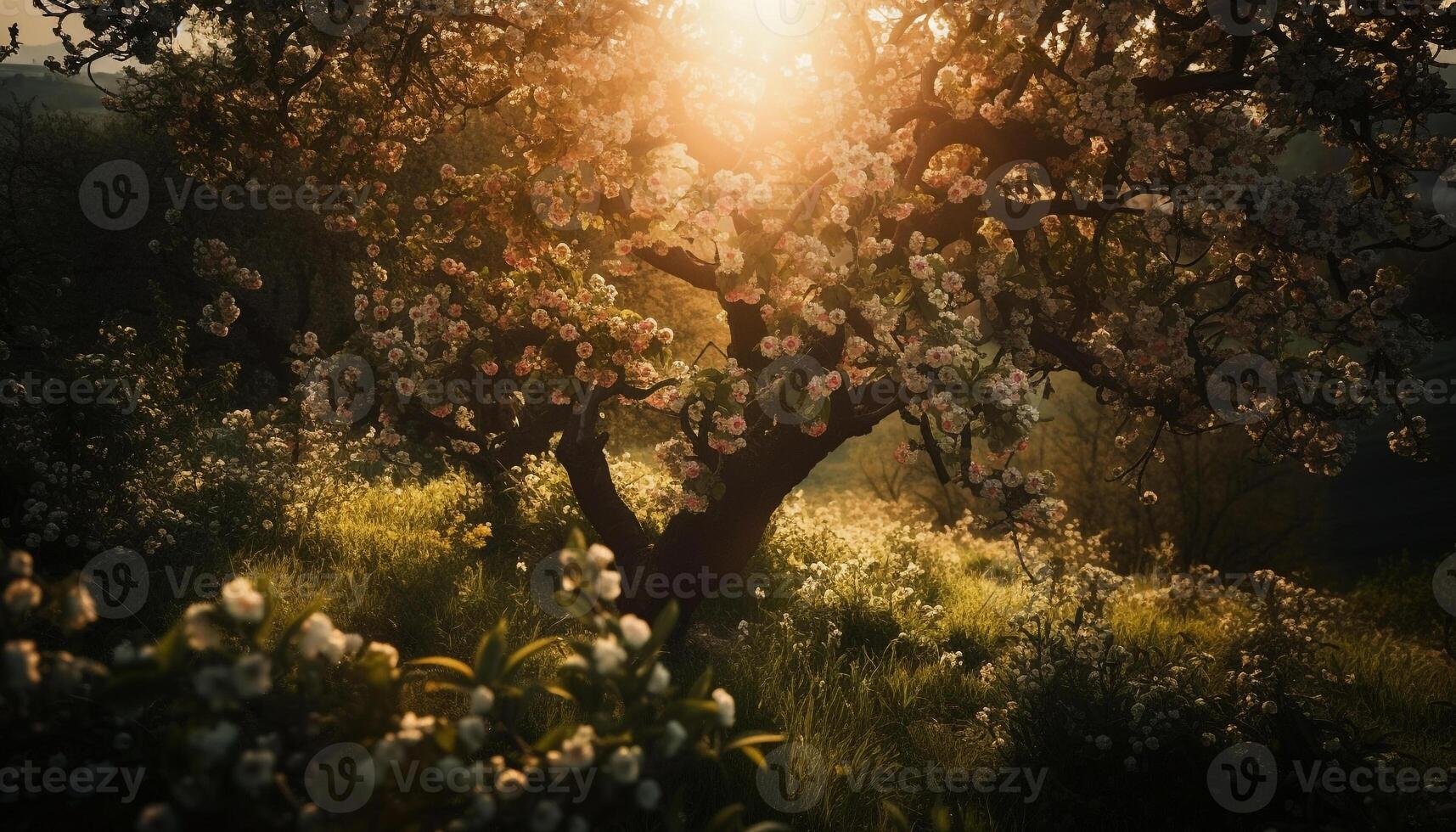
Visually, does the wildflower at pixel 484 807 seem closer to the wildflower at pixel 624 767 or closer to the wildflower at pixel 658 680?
the wildflower at pixel 624 767

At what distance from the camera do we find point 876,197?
507 cm

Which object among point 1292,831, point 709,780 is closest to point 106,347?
point 709,780

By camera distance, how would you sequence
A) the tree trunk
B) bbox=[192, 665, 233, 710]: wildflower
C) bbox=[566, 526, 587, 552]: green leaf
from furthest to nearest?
1. the tree trunk
2. bbox=[566, 526, 587, 552]: green leaf
3. bbox=[192, 665, 233, 710]: wildflower

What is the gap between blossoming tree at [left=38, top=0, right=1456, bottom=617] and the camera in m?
4.96

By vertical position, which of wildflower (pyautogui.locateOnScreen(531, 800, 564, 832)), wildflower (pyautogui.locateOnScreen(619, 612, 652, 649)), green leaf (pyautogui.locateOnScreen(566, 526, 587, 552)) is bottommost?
wildflower (pyautogui.locateOnScreen(531, 800, 564, 832))

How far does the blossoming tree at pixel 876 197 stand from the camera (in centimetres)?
496

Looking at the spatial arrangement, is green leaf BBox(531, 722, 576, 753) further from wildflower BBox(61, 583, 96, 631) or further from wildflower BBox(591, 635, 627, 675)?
wildflower BBox(61, 583, 96, 631)

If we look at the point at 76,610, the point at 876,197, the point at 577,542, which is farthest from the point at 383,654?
the point at 876,197

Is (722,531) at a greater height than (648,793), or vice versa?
(722,531)

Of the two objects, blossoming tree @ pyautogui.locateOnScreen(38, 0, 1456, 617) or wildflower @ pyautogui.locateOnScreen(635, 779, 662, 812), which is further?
blossoming tree @ pyautogui.locateOnScreen(38, 0, 1456, 617)

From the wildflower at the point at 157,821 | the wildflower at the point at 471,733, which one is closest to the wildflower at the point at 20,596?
the wildflower at the point at 157,821

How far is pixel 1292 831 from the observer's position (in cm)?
381

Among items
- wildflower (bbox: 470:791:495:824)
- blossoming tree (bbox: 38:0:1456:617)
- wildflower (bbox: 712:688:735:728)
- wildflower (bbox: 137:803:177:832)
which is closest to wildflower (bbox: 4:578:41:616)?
wildflower (bbox: 137:803:177:832)

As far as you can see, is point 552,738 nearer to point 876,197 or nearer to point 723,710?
point 723,710
